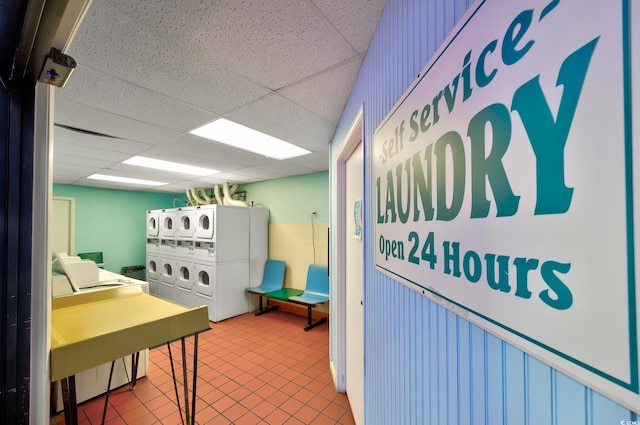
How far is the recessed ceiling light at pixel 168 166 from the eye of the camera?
3391 millimetres

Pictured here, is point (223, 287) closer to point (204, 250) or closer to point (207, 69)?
point (204, 250)

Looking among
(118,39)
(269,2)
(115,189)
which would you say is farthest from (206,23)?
(115,189)

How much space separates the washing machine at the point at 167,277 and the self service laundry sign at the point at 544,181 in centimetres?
520

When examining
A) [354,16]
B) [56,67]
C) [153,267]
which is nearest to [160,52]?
[56,67]

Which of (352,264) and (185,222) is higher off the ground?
(185,222)

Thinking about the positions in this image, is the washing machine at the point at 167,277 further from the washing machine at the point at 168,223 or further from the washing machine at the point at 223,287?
the washing machine at the point at 223,287

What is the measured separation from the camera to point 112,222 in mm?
5730

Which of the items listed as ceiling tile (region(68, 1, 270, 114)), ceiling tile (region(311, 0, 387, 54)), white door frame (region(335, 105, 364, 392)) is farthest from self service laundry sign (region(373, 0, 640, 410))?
white door frame (region(335, 105, 364, 392))

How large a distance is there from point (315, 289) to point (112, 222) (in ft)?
16.1

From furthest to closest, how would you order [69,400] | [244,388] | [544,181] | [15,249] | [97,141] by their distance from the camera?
[97,141] < [244,388] < [69,400] < [15,249] < [544,181]

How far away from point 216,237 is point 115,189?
352 centimetres

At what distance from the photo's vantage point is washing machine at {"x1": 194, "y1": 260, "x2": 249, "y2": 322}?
4.04 meters

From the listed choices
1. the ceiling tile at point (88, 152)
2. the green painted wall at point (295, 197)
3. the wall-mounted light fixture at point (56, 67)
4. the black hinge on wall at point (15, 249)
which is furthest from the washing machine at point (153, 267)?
the wall-mounted light fixture at point (56, 67)

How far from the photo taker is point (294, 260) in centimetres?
450
